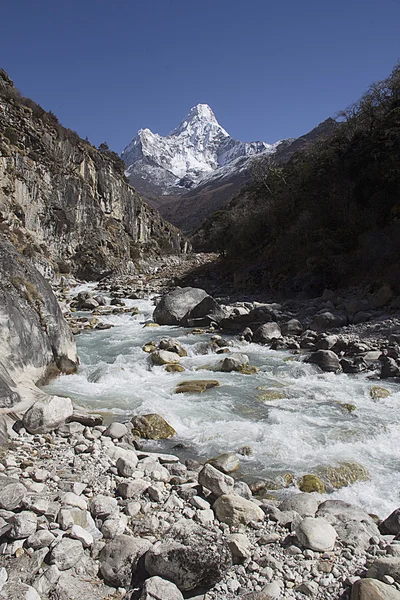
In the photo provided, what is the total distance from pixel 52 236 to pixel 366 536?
3756 centimetres

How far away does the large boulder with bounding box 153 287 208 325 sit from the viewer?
18.3 m

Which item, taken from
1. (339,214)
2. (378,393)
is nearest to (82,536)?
(378,393)

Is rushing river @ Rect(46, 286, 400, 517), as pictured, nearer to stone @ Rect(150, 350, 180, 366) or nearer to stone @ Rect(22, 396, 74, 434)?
stone @ Rect(150, 350, 180, 366)

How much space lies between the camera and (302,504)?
167 inches

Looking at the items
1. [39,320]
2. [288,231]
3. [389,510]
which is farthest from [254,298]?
[389,510]

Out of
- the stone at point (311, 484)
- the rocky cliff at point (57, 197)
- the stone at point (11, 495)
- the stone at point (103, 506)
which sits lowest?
the stone at point (311, 484)

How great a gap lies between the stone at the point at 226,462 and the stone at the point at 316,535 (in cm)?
174

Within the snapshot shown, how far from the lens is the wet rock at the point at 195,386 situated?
879 cm

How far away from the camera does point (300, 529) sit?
136 inches

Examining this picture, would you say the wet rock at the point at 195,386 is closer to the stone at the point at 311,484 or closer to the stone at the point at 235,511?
the stone at the point at 311,484

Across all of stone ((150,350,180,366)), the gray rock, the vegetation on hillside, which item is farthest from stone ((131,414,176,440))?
the vegetation on hillside

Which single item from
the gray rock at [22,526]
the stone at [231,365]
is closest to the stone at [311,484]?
the gray rock at [22,526]

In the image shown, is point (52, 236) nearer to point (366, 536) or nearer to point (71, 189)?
point (71, 189)

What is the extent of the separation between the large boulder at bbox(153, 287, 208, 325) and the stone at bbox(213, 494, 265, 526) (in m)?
14.4
